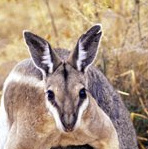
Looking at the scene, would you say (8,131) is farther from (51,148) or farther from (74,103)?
(74,103)

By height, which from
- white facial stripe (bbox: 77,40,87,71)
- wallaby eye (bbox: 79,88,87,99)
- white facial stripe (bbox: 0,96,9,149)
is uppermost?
white facial stripe (bbox: 77,40,87,71)

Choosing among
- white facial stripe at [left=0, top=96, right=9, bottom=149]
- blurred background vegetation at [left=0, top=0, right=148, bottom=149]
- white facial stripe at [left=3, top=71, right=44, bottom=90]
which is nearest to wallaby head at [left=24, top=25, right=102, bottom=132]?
white facial stripe at [left=3, top=71, right=44, bottom=90]

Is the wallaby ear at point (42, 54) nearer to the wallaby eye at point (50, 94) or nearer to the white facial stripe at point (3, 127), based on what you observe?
the wallaby eye at point (50, 94)

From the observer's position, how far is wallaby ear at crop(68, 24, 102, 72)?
217 inches

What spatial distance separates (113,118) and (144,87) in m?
1.70

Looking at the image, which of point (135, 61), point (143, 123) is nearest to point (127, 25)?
point (135, 61)

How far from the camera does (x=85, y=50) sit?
5.55m

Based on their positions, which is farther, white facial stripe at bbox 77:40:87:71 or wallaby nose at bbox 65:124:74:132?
white facial stripe at bbox 77:40:87:71

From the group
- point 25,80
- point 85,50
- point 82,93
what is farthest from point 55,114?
point 25,80

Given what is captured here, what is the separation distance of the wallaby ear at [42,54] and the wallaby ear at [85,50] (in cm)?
11

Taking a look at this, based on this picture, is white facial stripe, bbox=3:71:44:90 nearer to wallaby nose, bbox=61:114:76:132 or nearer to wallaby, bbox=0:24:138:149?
wallaby, bbox=0:24:138:149

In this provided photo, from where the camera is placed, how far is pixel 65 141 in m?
5.85

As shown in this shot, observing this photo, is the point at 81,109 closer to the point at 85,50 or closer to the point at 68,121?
the point at 68,121

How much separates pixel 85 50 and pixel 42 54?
290mm
